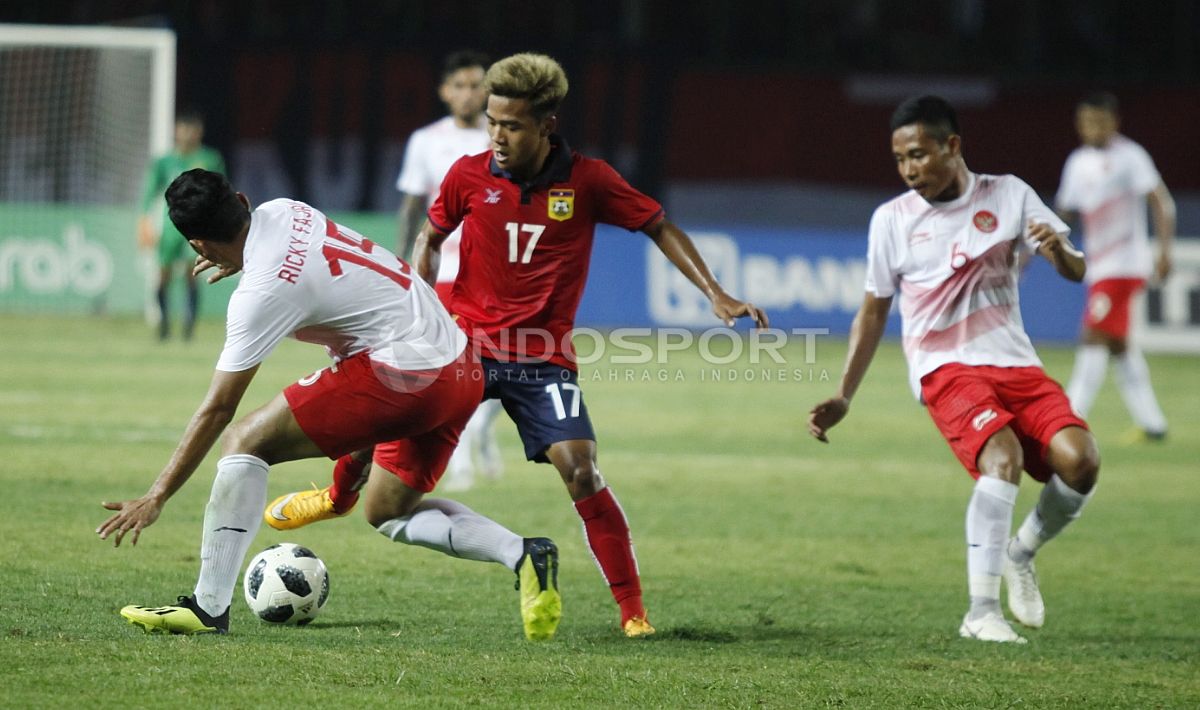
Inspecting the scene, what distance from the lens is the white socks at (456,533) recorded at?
5551mm

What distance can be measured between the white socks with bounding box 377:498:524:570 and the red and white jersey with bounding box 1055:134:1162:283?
319 inches

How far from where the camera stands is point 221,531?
16.5 ft

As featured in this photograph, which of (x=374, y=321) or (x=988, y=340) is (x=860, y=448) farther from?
(x=374, y=321)

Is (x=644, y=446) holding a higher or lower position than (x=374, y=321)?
lower

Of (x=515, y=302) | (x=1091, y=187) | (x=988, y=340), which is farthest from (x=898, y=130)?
(x=1091, y=187)

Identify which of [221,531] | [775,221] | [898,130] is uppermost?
[898,130]

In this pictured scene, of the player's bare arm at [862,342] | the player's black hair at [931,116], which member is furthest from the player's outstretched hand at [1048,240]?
the player's bare arm at [862,342]

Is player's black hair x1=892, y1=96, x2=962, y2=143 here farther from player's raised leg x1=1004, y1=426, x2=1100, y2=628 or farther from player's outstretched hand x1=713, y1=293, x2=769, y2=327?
player's raised leg x1=1004, y1=426, x2=1100, y2=628

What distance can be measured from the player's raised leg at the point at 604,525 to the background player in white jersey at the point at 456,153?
3050 millimetres

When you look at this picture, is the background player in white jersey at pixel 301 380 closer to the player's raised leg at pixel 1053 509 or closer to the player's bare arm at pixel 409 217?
the player's raised leg at pixel 1053 509

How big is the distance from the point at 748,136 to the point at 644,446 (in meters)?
17.1

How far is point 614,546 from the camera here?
5621mm

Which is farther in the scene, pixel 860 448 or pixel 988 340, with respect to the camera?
pixel 860 448

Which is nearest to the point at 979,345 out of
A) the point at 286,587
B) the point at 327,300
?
the point at 327,300
